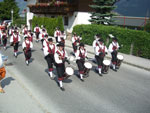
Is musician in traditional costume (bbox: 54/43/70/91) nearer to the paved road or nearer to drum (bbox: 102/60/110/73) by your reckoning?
the paved road

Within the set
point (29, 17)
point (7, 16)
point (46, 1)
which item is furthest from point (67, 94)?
point (7, 16)

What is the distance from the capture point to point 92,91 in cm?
793

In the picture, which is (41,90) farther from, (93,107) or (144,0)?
(144,0)

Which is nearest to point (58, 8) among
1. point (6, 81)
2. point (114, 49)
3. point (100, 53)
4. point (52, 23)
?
point (52, 23)

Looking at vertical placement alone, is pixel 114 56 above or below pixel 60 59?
below

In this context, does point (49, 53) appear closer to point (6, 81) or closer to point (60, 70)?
point (60, 70)

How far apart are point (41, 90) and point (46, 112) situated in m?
2.00

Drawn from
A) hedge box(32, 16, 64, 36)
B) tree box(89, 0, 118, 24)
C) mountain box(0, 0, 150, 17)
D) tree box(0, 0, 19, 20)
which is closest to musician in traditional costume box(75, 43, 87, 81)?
tree box(89, 0, 118, 24)

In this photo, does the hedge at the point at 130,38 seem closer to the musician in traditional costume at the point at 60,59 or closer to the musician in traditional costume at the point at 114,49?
the musician in traditional costume at the point at 114,49

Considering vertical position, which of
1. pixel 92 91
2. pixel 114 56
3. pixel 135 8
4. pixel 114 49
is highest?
pixel 135 8

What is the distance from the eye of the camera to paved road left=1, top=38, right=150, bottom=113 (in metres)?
6.46

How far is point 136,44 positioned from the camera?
15.7 meters

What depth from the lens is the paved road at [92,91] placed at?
6.46 meters

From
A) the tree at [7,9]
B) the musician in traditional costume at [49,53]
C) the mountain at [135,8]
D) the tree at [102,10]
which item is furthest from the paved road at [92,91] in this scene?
the mountain at [135,8]
